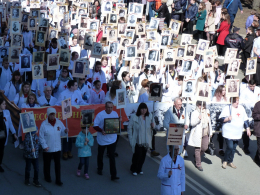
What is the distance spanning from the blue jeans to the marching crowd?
2 cm

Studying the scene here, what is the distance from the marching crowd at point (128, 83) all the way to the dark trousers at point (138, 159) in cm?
2

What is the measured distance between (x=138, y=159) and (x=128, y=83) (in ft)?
10.7

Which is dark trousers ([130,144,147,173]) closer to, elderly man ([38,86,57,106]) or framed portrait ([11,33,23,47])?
elderly man ([38,86,57,106])

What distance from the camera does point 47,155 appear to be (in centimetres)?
859

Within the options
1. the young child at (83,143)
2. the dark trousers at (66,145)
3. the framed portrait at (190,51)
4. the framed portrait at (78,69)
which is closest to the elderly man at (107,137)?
the young child at (83,143)

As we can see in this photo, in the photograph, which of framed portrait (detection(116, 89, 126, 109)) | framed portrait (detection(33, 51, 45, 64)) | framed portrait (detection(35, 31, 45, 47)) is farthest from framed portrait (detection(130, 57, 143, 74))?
framed portrait (detection(116, 89, 126, 109))

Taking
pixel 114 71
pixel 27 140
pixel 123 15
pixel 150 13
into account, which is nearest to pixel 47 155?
pixel 27 140

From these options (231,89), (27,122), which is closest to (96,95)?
(27,122)

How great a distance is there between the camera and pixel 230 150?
10.2 meters

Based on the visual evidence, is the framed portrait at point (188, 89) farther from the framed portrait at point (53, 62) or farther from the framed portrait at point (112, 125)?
the framed portrait at point (53, 62)

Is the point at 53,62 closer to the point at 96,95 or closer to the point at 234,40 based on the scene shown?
the point at 96,95

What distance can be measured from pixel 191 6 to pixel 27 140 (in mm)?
12583

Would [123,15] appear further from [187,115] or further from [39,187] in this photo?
[39,187]

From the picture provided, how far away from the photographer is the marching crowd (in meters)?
8.87
